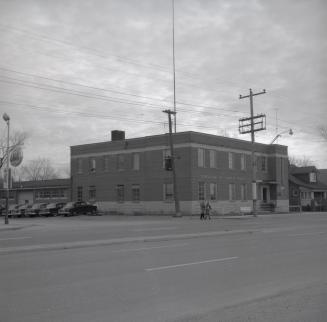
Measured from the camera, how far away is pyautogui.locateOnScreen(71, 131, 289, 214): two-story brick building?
51875mm

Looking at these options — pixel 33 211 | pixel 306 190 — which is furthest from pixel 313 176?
pixel 33 211

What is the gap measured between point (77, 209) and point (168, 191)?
31.9 feet

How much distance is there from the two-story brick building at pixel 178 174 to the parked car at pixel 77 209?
10.6ft

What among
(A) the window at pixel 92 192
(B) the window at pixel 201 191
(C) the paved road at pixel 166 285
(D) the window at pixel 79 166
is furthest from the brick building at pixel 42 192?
(C) the paved road at pixel 166 285

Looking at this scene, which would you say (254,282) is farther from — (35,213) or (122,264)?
(35,213)

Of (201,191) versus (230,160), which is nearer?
(201,191)

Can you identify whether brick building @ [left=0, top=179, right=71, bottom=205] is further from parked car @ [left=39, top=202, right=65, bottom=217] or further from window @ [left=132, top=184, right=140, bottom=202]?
window @ [left=132, top=184, right=140, bottom=202]

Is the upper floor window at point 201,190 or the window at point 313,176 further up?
the window at point 313,176

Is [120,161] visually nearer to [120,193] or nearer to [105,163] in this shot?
[105,163]

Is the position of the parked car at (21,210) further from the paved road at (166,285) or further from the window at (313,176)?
the window at (313,176)

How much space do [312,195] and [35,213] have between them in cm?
4027

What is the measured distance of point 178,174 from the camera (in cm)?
5209

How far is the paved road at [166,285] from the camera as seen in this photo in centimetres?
736

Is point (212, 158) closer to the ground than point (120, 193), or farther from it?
farther from it
